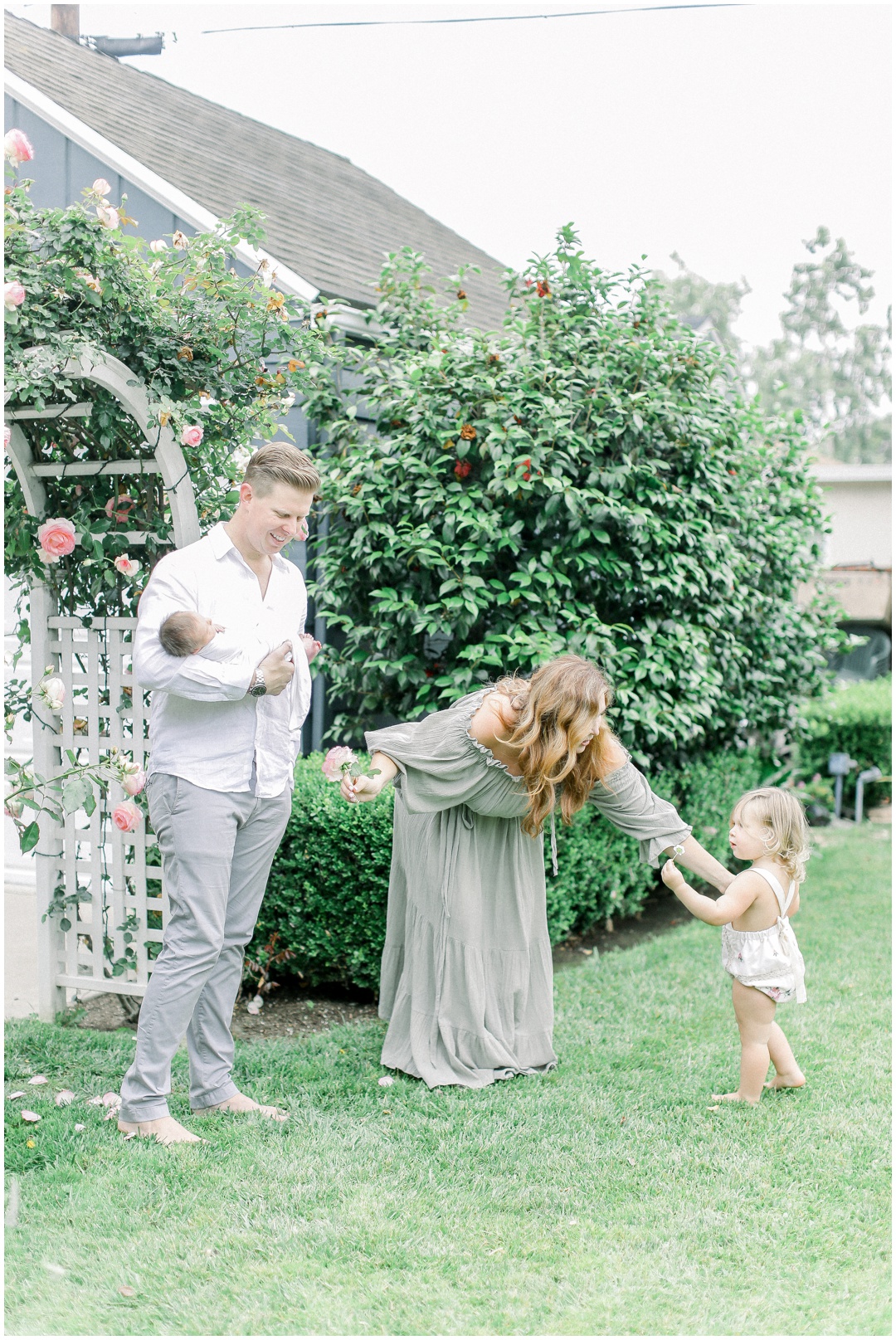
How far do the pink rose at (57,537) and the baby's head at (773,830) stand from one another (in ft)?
8.22

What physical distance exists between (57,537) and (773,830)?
2687 millimetres

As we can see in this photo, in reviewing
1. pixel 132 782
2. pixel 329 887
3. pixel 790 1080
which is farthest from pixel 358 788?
pixel 790 1080

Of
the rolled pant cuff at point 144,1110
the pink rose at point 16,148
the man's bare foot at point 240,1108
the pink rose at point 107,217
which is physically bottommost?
the man's bare foot at point 240,1108

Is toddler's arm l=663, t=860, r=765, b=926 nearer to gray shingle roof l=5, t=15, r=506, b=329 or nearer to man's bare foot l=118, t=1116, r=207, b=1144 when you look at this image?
man's bare foot l=118, t=1116, r=207, b=1144

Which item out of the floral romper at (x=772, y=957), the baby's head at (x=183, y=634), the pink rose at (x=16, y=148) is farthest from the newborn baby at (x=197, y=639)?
the floral romper at (x=772, y=957)

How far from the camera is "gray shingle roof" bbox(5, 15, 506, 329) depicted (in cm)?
709

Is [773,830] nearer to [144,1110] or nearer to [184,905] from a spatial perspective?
[184,905]

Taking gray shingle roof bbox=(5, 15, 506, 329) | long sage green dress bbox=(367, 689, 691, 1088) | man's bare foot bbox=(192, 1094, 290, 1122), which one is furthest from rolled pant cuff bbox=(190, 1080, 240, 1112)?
gray shingle roof bbox=(5, 15, 506, 329)

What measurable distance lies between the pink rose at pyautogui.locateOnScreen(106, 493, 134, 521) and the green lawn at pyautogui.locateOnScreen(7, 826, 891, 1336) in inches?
78.9

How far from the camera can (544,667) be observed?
3.57 m

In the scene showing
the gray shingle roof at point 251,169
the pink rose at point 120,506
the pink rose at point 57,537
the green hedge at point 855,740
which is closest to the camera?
the pink rose at point 57,537

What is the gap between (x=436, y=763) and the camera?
Answer: 3750 mm

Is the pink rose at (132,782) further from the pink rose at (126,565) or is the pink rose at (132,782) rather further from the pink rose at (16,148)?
the pink rose at (16,148)

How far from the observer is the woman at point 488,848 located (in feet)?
11.8
